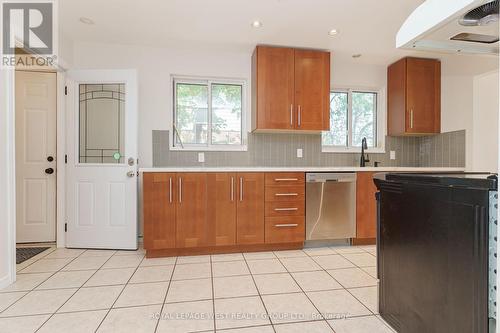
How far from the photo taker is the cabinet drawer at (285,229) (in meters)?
2.80

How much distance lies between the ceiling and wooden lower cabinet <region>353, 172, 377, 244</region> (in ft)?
5.20

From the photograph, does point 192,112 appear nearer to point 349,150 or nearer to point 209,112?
point 209,112

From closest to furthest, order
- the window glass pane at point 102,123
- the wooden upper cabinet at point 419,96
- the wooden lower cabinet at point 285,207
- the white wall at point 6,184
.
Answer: the white wall at point 6,184 < the wooden lower cabinet at point 285,207 < the window glass pane at point 102,123 < the wooden upper cabinet at point 419,96

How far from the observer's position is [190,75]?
328 centimetres

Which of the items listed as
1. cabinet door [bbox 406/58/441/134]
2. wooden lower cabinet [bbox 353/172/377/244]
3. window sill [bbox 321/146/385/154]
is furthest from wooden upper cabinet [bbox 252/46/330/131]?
cabinet door [bbox 406/58/441/134]

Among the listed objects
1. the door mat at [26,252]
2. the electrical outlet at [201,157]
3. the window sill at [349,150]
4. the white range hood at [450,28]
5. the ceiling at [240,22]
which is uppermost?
the ceiling at [240,22]

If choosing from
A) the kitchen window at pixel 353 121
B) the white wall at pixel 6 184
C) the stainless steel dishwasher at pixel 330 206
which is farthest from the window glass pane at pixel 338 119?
the white wall at pixel 6 184

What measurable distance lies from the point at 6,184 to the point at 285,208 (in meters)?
2.45

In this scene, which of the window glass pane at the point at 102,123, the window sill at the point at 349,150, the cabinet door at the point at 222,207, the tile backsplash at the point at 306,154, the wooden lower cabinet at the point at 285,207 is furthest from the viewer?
the window sill at the point at 349,150

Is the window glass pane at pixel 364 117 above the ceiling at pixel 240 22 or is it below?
below

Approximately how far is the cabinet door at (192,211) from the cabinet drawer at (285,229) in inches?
26.3

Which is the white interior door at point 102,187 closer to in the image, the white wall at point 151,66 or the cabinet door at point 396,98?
the white wall at point 151,66

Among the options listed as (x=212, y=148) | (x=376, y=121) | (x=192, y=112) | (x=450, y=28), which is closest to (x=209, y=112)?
(x=192, y=112)

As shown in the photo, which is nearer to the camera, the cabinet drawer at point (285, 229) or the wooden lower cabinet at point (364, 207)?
the cabinet drawer at point (285, 229)
